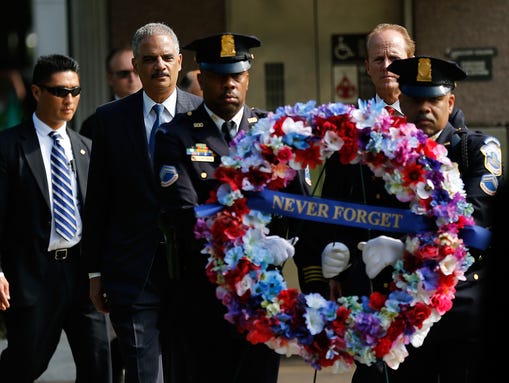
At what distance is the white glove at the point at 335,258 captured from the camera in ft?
15.6

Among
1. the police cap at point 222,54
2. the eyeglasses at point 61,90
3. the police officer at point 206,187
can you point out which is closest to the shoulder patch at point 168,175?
the police officer at point 206,187

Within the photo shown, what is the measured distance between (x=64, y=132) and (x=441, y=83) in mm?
2612

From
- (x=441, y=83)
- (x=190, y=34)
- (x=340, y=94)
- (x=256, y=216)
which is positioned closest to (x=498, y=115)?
(x=340, y=94)

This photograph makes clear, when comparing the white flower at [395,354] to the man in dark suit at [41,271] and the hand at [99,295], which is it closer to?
the hand at [99,295]

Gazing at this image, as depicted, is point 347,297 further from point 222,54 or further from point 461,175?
point 222,54

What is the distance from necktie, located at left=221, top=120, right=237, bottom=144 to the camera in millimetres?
5207

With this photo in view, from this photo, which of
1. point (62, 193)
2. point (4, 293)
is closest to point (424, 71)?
point (62, 193)

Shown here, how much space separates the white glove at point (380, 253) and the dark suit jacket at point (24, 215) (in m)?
2.50

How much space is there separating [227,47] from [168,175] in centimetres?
62

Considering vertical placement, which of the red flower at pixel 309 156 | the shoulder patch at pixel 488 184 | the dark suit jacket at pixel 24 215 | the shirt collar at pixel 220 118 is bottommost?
the dark suit jacket at pixel 24 215

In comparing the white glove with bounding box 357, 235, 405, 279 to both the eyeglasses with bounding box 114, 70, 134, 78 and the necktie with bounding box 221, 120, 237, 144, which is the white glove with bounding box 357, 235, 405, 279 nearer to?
the necktie with bounding box 221, 120, 237, 144

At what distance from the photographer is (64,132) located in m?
6.86

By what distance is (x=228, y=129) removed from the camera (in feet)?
17.1

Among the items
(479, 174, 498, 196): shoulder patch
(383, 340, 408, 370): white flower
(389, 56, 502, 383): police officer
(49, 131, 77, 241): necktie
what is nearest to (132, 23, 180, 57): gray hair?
(49, 131, 77, 241): necktie
